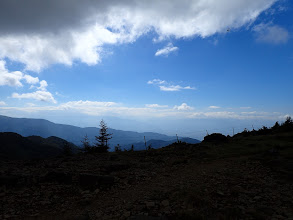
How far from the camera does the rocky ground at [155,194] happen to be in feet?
17.3

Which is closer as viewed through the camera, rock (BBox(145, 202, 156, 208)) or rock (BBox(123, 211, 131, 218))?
rock (BBox(123, 211, 131, 218))

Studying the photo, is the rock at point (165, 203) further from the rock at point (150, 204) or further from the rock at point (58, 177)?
the rock at point (58, 177)

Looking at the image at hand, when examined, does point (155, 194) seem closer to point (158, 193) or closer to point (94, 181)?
point (158, 193)

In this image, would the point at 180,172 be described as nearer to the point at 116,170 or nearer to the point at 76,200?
the point at 116,170

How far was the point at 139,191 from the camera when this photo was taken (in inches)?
287

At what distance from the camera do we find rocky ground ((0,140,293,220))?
5.29m

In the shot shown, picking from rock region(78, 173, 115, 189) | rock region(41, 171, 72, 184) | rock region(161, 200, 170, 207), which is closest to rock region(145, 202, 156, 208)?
rock region(161, 200, 170, 207)

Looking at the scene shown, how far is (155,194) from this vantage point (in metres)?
6.77

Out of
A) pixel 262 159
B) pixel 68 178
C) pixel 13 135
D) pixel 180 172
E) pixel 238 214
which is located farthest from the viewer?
pixel 13 135

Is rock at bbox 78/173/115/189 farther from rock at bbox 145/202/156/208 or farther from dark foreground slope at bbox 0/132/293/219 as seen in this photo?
rock at bbox 145/202/156/208

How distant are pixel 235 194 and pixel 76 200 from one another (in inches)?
243

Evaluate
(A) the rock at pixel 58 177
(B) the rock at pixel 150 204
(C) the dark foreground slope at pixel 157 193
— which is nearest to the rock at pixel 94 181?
(C) the dark foreground slope at pixel 157 193

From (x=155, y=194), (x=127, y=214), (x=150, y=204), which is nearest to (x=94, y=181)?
(x=155, y=194)

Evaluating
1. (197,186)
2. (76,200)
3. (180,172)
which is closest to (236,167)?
(180,172)
